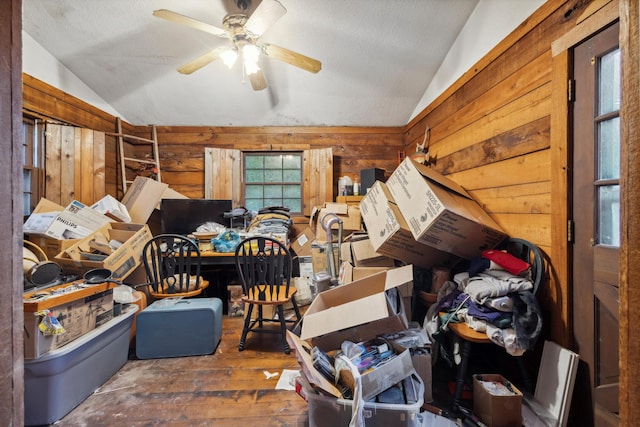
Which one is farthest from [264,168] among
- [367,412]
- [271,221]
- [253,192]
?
[367,412]

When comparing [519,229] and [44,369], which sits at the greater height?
[519,229]

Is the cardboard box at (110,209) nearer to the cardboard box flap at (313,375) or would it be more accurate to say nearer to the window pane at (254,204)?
the window pane at (254,204)

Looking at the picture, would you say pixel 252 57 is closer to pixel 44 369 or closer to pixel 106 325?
pixel 106 325

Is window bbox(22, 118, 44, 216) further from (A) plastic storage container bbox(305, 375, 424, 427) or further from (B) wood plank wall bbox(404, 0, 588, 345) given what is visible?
(B) wood plank wall bbox(404, 0, 588, 345)

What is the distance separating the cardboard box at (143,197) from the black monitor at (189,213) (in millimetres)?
113

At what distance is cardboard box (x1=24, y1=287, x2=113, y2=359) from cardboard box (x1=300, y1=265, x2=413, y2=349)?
1239 mm

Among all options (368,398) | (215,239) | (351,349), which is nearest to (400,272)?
(351,349)

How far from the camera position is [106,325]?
5.37ft

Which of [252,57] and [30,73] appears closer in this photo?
[252,57]

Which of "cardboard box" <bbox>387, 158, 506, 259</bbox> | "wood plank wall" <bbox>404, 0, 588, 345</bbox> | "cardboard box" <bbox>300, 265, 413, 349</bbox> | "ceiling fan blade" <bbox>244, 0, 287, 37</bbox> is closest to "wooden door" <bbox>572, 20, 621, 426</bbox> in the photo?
"wood plank wall" <bbox>404, 0, 588, 345</bbox>

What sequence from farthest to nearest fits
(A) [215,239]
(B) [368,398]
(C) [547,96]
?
(A) [215,239] < (C) [547,96] < (B) [368,398]

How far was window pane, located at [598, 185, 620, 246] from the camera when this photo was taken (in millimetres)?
1190

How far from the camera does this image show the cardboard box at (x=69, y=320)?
4.17ft

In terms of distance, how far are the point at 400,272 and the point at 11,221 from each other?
1.48 m
